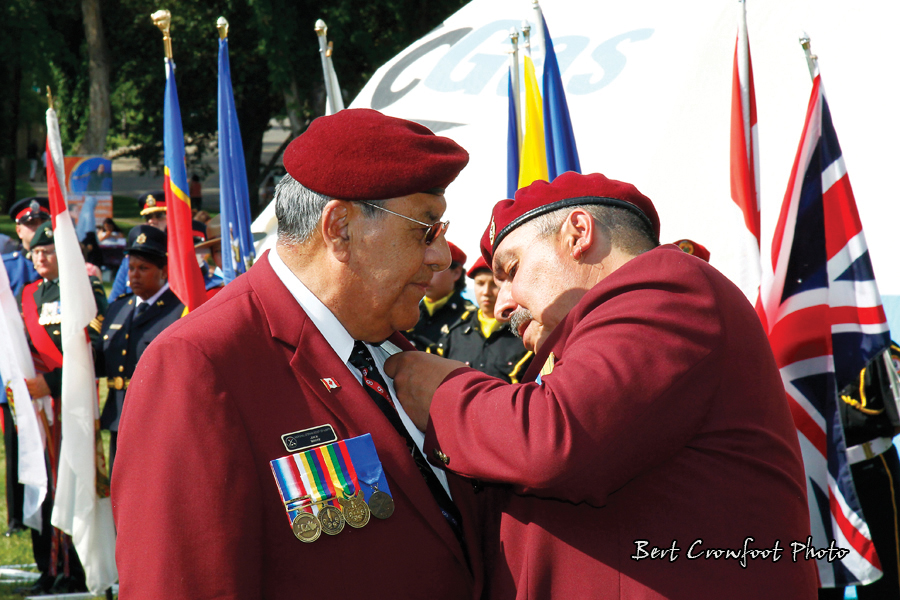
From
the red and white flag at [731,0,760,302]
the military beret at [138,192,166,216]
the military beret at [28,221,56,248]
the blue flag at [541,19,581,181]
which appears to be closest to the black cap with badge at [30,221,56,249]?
the military beret at [28,221,56,248]

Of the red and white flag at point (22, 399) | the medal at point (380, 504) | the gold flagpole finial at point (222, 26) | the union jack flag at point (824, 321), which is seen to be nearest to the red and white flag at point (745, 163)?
the union jack flag at point (824, 321)

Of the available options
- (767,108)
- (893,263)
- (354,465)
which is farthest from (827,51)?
(354,465)

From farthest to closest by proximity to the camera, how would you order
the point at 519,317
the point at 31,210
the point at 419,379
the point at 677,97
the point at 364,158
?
the point at 31,210 < the point at 677,97 < the point at 519,317 < the point at 419,379 < the point at 364,158

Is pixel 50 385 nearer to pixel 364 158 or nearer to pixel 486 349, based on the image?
pixel 486 349

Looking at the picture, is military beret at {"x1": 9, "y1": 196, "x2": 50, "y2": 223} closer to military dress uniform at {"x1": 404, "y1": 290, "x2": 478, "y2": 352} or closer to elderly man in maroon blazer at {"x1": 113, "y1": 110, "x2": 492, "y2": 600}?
military dress uniform at {"x1": 404, "y1": 290, "x2": 478, "y2": 352}

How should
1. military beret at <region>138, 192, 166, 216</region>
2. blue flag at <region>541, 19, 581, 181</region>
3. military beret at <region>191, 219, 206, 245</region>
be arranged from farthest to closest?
military beret at <region>138, 192, 166, 216</region>, military beret at <region>191, 219, 206, 245</region>, blue flag at <region>541, 19, 581, 181</region>

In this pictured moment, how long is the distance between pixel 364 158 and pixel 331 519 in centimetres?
82

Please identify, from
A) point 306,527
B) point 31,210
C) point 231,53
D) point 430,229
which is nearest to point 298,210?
point 430,229

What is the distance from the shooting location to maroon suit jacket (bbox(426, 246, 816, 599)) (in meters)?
1.72

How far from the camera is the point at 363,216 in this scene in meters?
→ 2.09

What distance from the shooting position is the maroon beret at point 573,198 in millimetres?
2195

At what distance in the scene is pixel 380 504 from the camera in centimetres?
194

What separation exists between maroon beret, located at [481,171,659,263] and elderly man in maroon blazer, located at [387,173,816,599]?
0.23 meters

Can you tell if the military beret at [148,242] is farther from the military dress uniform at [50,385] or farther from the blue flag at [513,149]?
the blue flag at [513,149]
